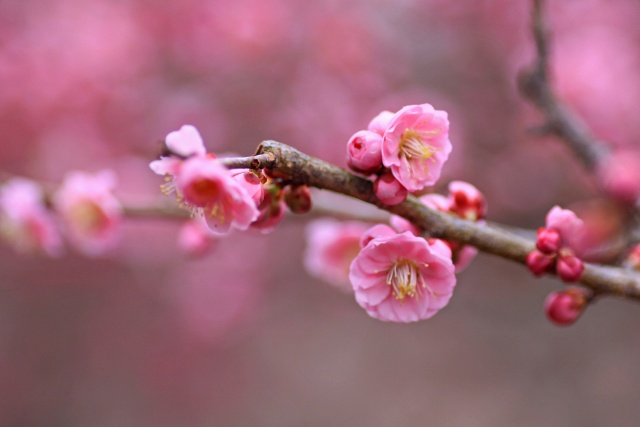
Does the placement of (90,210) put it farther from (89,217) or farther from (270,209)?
(270,209)

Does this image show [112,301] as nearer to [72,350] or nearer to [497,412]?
[72,350]

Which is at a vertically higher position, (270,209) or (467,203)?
(467,203)

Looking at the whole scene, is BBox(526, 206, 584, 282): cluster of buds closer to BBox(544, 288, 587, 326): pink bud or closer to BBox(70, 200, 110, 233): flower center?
BBox(544, 288, 587, 326): pink bud

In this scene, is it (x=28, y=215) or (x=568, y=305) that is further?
(x=28, y=215)

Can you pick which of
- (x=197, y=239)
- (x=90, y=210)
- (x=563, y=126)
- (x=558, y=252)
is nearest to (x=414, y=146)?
(x=558, y=252)

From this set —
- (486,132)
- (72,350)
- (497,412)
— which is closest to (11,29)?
(72,350)

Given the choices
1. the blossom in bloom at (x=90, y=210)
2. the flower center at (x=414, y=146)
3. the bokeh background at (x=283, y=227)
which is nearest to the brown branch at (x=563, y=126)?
the bokeh background at (x=283, y=227)
